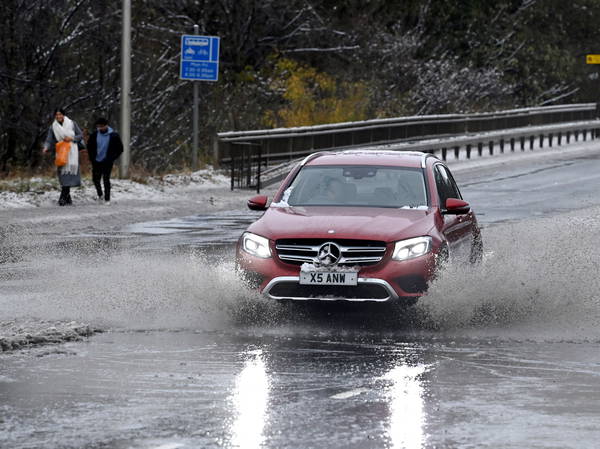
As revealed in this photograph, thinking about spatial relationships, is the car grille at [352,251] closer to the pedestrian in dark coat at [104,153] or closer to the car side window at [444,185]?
the car side window at [444,185]

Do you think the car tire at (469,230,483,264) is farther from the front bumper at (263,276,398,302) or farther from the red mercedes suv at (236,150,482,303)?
the front bumper at (263,276,398,302)

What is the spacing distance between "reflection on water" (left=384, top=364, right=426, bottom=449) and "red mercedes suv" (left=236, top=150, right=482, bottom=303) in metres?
1.97

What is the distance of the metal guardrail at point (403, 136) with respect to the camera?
33.0 m

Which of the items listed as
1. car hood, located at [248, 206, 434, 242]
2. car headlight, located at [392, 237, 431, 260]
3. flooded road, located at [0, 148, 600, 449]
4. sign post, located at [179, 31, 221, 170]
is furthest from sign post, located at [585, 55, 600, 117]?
car headlight, located at [392, 237, 431, 260]

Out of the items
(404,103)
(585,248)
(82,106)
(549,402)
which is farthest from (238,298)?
(404,103)

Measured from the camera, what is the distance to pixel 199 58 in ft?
107

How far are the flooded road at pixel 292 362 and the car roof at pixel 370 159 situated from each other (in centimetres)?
123

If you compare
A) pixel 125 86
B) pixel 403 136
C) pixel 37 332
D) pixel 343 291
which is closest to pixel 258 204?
pixel 343 291

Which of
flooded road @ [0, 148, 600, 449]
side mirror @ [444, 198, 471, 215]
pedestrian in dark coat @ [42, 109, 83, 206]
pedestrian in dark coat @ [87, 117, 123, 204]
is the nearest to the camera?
flooded road @ [0, 148, 600, 449]

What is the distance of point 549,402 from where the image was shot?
857 cm

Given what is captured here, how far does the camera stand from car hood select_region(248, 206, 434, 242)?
1190 cm

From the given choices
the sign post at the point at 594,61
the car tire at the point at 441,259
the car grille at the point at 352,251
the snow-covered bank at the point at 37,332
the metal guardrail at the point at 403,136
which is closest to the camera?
the snow-covered bank at the point at 37,332

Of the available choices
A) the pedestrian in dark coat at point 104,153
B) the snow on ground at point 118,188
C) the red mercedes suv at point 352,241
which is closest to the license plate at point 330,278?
the red mercedes suv at point 352,241

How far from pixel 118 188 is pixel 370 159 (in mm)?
14861
